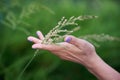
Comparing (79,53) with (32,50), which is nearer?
(79,53)

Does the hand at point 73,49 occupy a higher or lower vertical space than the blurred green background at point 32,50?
lower

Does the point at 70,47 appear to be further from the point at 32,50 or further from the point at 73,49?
the point at 32,50

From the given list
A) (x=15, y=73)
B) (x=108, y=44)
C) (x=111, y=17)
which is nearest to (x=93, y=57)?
(x=15, y=73)

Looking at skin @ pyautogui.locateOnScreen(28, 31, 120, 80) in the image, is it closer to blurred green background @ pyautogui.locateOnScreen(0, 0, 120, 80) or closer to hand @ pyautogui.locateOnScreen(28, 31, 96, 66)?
hand @ pyautogui.locateOnScreen(28, 31, 96, 66)

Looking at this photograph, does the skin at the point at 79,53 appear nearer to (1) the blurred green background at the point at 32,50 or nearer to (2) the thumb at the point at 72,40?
(2) the thumb at the point at 72,40

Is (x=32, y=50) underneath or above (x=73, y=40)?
above

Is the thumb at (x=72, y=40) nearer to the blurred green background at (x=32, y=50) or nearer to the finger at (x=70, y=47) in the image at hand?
the finger at (x=70, y=47)

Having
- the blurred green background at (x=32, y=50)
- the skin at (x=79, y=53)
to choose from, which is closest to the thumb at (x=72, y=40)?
the skin at (x=79, y=53)

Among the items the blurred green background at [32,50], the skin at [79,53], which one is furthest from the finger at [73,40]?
the blurred green background at [32,50]

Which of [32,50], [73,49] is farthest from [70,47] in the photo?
[32,50]

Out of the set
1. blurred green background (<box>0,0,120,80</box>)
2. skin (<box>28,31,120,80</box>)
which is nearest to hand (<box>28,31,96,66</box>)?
skin (<box>28,31,120,80</box>)

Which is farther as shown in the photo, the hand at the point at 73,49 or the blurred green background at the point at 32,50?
the blurred green background at the point at 32,50
